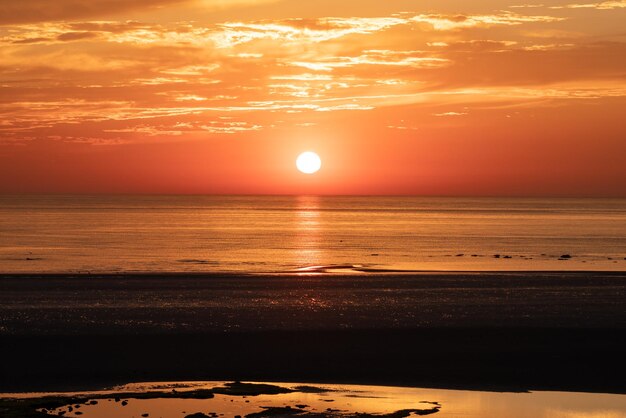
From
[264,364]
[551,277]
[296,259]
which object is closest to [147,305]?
[264,364]

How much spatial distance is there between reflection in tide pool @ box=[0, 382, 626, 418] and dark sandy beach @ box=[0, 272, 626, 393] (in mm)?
1091

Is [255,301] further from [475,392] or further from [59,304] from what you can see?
[475,392]

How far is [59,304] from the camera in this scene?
4056cm

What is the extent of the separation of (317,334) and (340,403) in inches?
411

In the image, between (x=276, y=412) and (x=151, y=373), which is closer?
(x=276, y=412)

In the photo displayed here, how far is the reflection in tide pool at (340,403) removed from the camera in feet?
63.9

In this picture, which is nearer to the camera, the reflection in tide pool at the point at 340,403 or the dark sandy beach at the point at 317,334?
the reflection in tide pool at the point at 340,403

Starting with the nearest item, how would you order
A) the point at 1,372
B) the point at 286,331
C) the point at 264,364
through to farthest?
the point at 1,372
the point at 264,364
the point at 286,331

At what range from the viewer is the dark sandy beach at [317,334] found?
24328 mm

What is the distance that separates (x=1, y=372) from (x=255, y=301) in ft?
60.7

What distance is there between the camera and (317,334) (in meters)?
31.1

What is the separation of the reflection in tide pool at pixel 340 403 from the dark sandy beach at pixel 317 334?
3.58 ft

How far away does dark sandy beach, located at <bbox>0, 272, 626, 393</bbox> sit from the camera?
79.8 ft

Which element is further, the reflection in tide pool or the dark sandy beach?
the dark sandy beach
